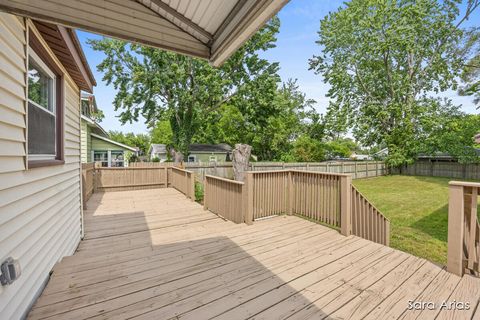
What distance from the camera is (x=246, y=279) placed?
2508 mm

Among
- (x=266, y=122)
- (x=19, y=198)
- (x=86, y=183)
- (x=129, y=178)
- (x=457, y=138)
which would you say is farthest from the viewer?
(x=266, y=122)

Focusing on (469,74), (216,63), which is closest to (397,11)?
(469,74)

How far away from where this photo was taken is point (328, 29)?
18891mm

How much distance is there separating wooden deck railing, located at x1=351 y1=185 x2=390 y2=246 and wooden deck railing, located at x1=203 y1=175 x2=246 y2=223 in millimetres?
1979

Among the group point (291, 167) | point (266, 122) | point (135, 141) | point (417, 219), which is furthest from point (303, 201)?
point (135, 141)

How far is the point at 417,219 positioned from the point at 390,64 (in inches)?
665

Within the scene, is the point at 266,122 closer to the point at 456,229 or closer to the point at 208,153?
the point at 208,153

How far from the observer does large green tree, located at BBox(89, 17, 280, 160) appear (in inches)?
599

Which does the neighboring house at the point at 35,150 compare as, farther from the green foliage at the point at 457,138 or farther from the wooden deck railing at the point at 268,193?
the green foliage at the point at 457,138

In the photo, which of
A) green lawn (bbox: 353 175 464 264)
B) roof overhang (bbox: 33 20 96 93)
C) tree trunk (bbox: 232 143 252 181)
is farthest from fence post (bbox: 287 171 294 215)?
roof overhang (bbox: 33 20 96 93)

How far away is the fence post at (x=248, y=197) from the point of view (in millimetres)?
4434

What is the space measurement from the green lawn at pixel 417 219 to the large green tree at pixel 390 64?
8.28 meters

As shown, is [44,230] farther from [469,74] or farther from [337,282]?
[469,74]

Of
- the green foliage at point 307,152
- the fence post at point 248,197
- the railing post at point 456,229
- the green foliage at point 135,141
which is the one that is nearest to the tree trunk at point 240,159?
the fence post at point 248,197
